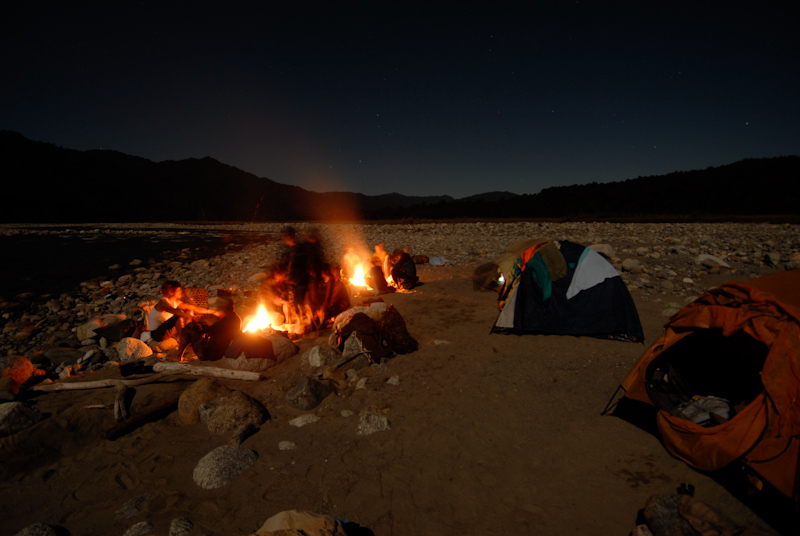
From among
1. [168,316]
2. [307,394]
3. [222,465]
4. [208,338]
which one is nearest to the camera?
[222,465]

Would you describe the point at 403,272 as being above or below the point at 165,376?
above

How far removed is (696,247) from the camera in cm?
1594

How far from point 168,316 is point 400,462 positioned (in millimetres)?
6359

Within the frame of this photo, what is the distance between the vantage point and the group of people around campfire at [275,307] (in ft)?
23.1

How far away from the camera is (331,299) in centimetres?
865

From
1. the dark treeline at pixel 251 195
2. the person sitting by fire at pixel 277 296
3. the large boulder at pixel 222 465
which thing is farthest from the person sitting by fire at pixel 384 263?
the dark treeline at pixel 251 195

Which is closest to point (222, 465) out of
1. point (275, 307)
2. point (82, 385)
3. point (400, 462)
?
point (400, 462)

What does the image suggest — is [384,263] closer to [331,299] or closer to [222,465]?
[331,299]

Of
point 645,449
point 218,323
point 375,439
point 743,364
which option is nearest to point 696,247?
point 743,364

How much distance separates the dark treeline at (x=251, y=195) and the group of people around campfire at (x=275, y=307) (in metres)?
35.2

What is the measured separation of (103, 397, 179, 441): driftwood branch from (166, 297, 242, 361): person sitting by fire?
4.75 ft

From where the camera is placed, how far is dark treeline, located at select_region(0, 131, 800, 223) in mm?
38625

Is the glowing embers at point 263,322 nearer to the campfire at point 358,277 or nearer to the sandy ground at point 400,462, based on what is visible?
the sandy ground at point 400,462

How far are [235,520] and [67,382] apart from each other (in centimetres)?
478
